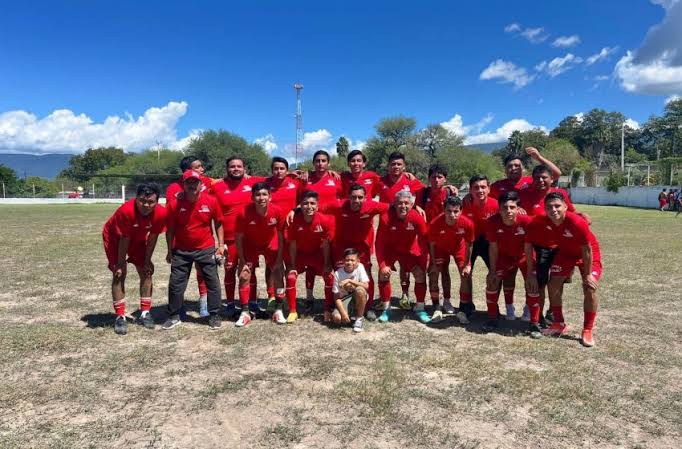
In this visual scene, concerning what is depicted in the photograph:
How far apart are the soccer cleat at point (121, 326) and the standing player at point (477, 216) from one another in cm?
419

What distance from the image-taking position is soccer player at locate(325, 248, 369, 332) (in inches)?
227

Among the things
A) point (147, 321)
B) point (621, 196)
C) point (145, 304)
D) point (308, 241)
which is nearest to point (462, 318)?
point (308, 241)

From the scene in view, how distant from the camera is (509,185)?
6.52m

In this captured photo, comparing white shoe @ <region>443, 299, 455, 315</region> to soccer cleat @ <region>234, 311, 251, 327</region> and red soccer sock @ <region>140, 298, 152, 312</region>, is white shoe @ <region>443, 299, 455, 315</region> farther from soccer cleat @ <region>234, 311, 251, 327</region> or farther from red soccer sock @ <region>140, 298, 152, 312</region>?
red soccer sock @ <region>140, 298, 152, 312</region>

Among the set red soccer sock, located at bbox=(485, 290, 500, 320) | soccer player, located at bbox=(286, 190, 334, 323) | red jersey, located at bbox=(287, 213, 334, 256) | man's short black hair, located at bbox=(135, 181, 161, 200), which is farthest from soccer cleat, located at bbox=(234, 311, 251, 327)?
red soccer sock, located at bbox=(485, 290, 500, 320)

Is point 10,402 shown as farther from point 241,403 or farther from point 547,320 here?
point 547,320

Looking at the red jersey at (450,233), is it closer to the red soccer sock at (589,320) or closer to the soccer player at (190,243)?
the red soccer sock at (589,320)

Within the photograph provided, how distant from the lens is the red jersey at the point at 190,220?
5758mm

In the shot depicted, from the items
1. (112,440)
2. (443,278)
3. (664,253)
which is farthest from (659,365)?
(664,253)

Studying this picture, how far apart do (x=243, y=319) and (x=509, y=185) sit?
4.13 m

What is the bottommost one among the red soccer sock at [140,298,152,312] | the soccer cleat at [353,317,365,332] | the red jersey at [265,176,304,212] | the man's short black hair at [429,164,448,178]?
the soccer cleat at [353,317,365,332]

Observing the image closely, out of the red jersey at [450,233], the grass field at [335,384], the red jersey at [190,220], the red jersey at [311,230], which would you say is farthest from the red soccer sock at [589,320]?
the red jersey at [190,220]

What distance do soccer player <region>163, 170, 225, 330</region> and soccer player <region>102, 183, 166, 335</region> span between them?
19cm

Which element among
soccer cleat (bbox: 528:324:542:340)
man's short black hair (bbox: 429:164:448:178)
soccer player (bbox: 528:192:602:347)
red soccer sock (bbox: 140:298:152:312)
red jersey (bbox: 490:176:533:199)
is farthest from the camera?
man's short black hair (bbox: 429:164:448:178)
